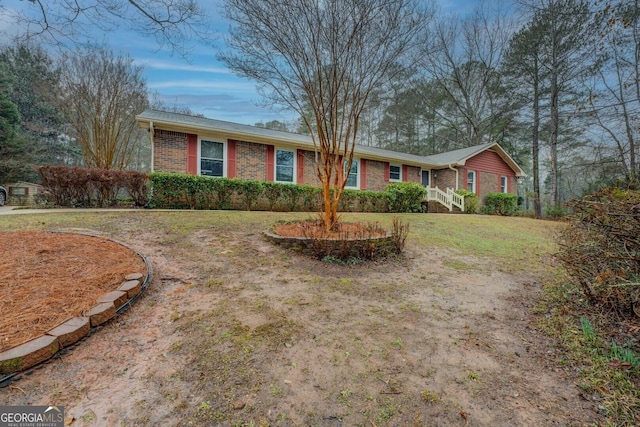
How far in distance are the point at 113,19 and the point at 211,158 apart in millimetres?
5986

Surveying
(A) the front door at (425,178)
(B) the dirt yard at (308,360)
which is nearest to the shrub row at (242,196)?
(B) the dirt yard at (308,360)

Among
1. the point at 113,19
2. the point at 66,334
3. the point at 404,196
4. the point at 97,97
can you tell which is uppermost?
the point at 97,97

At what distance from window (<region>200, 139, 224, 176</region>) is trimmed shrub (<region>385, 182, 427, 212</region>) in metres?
7.05

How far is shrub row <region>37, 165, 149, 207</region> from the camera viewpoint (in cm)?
739

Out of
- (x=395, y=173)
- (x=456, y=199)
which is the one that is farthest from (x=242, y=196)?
(x=456, y=199)

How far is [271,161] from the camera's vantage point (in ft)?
38.0

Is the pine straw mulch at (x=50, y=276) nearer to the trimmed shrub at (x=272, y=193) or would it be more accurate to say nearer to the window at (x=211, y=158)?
the trimmed shrub at (x=272, y=193)

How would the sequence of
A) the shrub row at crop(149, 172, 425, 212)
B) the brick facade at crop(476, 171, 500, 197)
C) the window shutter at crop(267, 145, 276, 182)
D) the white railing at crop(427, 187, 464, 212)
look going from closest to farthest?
the shrub row at crop(149, 172, 425, 212) < the window shutter at crop(267, 145, 276, 182) < the white railing at crop(427, 187, 464, 212) < the brick facade at crop(476, 171, 500, 197)

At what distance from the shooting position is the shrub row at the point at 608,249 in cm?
224

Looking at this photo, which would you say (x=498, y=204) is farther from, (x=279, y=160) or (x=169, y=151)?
(x=169, y=151)

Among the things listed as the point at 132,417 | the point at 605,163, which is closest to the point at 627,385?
the point at 132,417

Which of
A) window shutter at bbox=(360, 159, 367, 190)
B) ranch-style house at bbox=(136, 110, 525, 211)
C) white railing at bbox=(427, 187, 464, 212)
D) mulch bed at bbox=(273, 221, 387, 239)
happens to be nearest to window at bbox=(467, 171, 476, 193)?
ranch-style house at bbox=(136, 110, 525, 211)

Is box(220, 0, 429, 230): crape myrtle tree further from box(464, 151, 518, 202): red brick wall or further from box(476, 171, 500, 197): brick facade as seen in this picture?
box(476, 171, 500, 197): brick facade

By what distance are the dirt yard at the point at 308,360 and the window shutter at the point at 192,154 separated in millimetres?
7287
